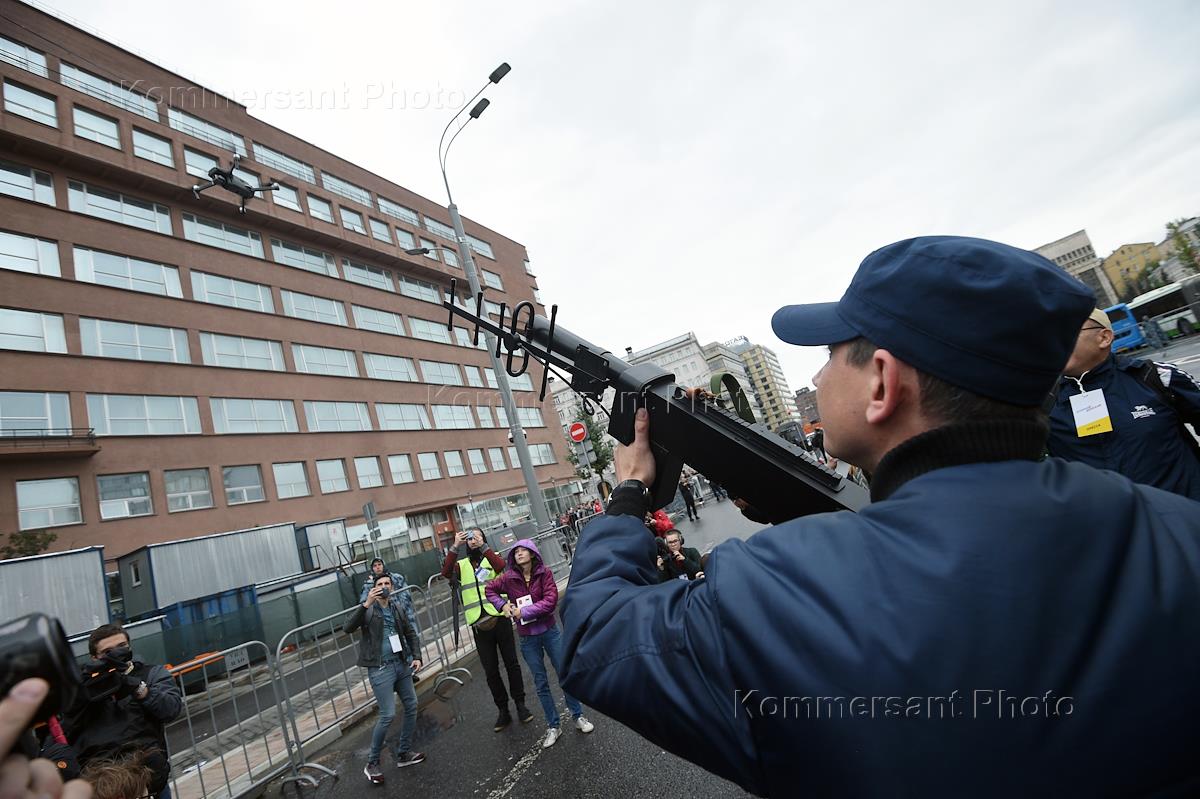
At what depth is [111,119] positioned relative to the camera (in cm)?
2506

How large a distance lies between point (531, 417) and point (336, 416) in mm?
17248

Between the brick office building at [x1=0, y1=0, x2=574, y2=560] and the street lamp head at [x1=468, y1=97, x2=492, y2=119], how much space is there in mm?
18539

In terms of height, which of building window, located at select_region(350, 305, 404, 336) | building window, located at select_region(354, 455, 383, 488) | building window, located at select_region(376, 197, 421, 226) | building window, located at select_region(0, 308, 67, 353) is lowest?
building window, located at select_region(354, 455, 383, 488)

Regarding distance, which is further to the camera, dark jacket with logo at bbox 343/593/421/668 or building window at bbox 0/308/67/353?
building window at bbox 0/308/67/353

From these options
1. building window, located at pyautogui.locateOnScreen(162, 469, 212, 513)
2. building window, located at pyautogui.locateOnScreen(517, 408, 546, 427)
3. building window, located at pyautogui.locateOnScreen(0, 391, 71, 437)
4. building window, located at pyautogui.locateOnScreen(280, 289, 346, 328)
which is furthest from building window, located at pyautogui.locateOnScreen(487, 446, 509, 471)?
building window, located at pyautogui.locateOnScreen(0, 391, 71, 437)

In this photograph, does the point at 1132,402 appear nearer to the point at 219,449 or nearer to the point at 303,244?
the point at 219,449

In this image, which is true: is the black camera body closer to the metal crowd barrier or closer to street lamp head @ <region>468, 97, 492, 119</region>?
the metal crowd barrier

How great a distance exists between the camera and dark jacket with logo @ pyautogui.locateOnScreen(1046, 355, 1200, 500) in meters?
3.01

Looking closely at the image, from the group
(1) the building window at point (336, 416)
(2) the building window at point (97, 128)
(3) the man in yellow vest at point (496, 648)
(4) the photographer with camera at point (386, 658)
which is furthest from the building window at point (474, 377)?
(4) the photographer with camera at point (386, 658)

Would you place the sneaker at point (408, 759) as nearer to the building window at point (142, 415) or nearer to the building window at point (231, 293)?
the building window at point (142, 415)

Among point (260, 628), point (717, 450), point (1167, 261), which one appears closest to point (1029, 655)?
point (717, 450)

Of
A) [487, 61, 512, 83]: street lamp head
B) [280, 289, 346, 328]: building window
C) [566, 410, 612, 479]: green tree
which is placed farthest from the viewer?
[280, 289, 346, 328]: building window

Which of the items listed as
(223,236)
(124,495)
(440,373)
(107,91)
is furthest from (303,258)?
(124,495)

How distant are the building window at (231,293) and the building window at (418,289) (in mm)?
10539
